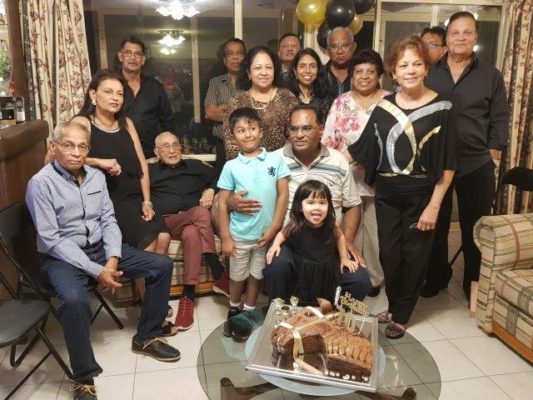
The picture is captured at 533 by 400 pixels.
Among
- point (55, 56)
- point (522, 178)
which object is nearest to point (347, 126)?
point (522, 178)

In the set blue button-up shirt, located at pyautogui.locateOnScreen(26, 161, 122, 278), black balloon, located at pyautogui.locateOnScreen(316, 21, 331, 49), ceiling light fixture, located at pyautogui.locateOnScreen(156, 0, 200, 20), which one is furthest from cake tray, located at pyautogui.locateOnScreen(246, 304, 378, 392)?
ceiling light fixture, located at pyautogui.locateOnScreen(156, 0, 200, 20)

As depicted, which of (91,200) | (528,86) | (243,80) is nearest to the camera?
(91,200)

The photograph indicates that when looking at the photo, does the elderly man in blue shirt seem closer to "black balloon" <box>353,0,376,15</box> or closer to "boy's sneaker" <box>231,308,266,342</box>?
"boy's sneaker" <box>231,308,266,342</box>

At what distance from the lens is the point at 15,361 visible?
7.52ft

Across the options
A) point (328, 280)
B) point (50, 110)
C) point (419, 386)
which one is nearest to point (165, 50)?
point (50, 110)

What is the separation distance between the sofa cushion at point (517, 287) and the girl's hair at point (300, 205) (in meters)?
0.91

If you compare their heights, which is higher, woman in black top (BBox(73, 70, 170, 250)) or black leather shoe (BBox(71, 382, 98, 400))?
woman in black top (BBox(73, 70, 170, 250))

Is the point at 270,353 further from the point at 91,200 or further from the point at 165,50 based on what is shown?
the point at 165,50

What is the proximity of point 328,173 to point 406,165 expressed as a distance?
399 mm

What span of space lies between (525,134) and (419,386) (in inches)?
121

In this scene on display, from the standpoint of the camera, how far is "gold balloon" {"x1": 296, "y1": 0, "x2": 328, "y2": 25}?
3.47m

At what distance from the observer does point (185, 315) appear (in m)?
2.62

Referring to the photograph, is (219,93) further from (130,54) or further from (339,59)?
(339,59)

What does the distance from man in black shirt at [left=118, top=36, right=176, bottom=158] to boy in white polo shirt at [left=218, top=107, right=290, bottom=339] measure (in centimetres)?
86
